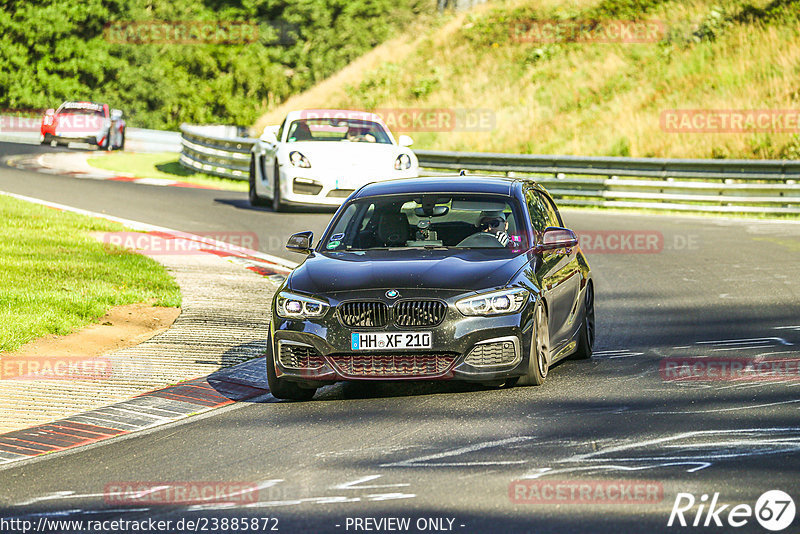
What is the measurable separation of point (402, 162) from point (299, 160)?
1.63m

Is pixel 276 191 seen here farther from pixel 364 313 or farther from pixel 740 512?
pixel 740 512

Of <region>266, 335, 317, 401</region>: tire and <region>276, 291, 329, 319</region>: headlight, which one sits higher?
<region>276, 291, 329, 319</region>: headlight

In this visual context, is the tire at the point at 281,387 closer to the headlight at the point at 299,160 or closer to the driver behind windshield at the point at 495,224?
the driver behind windshield at the point at 495,224

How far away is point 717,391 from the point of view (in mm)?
8273

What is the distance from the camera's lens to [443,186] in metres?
9.77

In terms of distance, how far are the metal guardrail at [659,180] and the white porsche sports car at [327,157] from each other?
19.2 feet

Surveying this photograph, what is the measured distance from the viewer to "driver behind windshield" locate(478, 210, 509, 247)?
9.34 meters

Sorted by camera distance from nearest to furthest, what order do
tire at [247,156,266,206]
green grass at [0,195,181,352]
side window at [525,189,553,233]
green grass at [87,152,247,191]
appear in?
side window at [525,189,553,233] < green grass at [0,195,181,352] < tire at [247,156,266,206] < green grass at [87,152,247,191]

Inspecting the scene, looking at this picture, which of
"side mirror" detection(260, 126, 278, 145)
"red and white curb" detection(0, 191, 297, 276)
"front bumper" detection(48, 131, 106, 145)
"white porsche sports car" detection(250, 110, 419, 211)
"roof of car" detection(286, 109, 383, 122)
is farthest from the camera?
"front bumper" detection(48, 131, 106, 145)

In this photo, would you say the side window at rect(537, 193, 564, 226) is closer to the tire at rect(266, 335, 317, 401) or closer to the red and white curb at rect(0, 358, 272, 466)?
the red and white curb at rect(0, 358, 272, 466)

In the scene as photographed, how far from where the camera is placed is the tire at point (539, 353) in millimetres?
8375

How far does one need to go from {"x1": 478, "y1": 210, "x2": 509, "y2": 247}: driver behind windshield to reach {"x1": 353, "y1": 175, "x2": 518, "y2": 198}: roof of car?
0.23m

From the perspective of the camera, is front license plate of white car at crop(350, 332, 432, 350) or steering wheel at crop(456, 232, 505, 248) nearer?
front license plate of white car at crop(350, 332, 432, 350)

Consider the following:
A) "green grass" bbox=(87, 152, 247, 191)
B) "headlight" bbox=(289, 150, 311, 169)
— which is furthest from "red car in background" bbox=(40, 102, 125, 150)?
"headlight" bbox=(289, 150, 311, 169)
